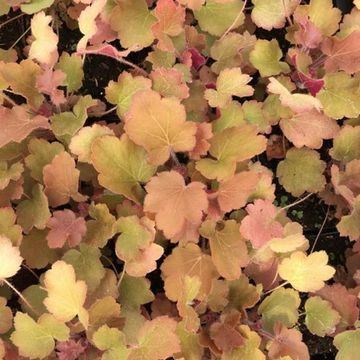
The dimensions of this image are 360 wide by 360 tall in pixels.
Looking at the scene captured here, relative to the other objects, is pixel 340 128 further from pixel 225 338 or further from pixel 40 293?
pixel 40 293

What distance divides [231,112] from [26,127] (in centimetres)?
34

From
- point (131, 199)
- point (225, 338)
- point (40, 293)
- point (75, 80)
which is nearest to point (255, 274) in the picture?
point (225, 338)

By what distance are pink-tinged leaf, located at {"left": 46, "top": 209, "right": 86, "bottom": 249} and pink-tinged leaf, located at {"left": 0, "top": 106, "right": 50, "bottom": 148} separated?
14 centimetres

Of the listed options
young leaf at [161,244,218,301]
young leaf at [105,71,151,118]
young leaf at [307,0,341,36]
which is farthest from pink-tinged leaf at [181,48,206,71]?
young leaf at [161,244,218,301]

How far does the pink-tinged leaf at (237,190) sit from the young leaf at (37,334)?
30 cm

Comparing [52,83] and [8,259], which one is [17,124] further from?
[8,259]

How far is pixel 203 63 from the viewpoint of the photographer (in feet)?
3.49

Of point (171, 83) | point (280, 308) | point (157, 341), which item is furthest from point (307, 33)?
point (157, 341)

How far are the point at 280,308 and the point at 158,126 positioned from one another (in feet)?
1.18

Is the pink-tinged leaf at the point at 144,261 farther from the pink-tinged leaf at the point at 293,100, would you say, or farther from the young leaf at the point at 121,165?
the pink-tinged leaf at the point at 293,100

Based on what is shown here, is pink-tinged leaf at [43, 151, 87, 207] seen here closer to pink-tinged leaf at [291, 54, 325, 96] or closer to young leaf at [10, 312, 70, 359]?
young leaf at [10, 312, 70, 359]

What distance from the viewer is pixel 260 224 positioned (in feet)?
3.04

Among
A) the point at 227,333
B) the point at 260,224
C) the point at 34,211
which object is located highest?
the point at 34,211

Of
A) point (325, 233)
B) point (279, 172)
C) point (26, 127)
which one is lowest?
point (325, 233)
